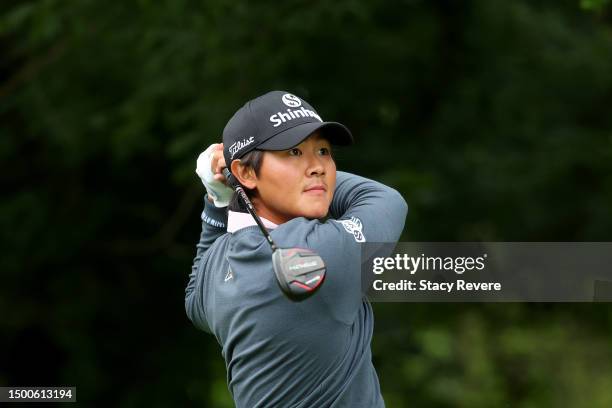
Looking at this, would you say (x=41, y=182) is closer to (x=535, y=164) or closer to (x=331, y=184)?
(x=535, y=164)

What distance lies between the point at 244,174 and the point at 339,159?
5.20 metres

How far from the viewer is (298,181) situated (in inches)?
117

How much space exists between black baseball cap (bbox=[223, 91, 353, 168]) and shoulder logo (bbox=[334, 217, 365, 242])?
9.0 inches

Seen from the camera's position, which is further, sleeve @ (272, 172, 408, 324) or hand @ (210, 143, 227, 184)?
hand @ (210, 143, 227, 184)

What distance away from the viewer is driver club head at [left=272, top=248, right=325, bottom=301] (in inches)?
101

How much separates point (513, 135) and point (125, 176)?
3145 mm

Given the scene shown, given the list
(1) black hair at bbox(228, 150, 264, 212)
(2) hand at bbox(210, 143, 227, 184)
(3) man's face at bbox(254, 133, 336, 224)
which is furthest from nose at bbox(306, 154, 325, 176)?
(2) hand at bbox(210, 143, 227, 184)

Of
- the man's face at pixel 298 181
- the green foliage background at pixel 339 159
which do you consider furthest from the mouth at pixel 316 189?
the green foliage background at pixel 339 159

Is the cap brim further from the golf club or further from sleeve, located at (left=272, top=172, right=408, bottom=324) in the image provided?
the golf club

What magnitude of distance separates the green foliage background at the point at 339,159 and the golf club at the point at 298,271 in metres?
4.84

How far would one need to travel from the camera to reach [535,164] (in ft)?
29.2

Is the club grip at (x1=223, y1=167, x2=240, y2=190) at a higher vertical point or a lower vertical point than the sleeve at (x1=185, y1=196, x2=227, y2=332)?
higher

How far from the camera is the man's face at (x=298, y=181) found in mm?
2977

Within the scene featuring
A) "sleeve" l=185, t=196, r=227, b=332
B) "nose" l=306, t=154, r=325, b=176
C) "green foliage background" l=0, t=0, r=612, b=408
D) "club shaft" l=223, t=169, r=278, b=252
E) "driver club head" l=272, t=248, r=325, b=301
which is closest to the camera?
"driver club head" l=272, t=248, r=325, b=301
